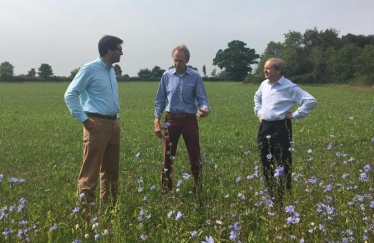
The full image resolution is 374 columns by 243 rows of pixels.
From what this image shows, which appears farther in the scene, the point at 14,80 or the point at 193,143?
the point at 14,80

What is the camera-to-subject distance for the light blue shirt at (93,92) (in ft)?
13.3

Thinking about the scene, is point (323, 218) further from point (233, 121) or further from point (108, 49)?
point (233, 121)

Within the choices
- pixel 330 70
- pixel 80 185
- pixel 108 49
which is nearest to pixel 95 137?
pixel 80 185

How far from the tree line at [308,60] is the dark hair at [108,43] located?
124 ft

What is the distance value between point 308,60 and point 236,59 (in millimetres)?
44915

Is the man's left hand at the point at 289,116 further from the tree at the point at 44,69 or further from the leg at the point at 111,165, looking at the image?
the tree at the point at 44,69

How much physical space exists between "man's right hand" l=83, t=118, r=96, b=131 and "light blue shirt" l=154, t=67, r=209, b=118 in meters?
1.02

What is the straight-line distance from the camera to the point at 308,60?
68.4 m

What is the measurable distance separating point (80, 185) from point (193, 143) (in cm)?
142

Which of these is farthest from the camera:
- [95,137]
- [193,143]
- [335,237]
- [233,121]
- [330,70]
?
[330,70]

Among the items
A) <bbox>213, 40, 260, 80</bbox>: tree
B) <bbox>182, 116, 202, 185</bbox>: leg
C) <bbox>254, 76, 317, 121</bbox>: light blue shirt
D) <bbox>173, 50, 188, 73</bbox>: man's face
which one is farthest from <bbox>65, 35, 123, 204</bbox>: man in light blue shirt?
<bbox>213, 40, 260, 80</bbox>: tree

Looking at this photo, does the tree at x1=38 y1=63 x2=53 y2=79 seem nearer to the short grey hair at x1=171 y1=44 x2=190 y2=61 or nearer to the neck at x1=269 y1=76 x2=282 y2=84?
the short grey hair at x1=171 y1=44 x2=190 y2=61

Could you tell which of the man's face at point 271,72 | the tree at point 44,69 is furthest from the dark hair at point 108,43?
the tree at point 44,69

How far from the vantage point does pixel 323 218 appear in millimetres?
2754
